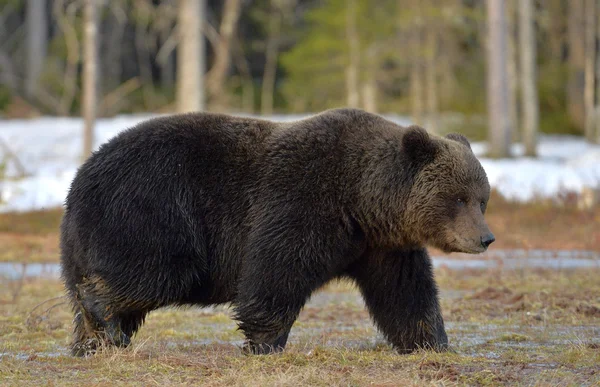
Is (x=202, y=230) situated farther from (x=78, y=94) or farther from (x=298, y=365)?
(x=78, y=94)

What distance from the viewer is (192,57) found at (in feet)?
76.1

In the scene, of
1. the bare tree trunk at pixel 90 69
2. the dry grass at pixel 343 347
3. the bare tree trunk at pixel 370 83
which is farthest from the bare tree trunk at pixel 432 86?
the dry grass at pixel 343 347

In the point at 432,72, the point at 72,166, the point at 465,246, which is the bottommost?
the point at 72,166

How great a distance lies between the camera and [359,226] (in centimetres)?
686

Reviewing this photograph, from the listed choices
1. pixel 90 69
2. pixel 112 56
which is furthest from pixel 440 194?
pixel 112 56

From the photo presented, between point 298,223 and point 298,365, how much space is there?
1.11 meters

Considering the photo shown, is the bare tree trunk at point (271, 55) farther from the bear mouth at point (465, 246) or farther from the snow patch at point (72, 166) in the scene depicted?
the bear mouth at point (465, 246)

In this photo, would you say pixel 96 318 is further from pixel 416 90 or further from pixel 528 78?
pixel 416 90

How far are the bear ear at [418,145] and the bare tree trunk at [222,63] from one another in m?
21.3

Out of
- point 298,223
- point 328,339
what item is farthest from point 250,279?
point 328,339

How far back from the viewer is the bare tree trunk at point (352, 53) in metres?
30.2

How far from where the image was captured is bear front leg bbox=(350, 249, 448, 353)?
708 cm

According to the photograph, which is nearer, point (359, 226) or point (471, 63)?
point (359, 226)

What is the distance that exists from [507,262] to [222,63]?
18.2m
